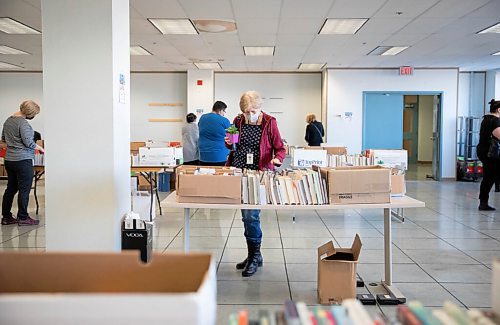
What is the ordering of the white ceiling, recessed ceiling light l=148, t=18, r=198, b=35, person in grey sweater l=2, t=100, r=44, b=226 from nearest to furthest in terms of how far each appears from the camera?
1. person in grey sweater l=2, t=100, r=44, b=226
2. the white ceiling
3. recessed ceiling light l=148, t=18, r=198, b=35

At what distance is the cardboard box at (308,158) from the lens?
6250mm

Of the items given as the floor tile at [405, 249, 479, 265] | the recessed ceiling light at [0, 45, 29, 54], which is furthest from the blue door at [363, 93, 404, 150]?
the recessed ceiling light at [0, 45, 29, 54]

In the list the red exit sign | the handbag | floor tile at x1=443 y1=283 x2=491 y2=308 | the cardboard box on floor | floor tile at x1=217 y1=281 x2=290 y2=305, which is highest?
the red exit sign

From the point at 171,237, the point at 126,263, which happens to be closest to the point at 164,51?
the point at 171,237

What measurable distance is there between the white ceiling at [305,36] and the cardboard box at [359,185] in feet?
11.4

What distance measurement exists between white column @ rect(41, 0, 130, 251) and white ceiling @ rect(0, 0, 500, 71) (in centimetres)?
290

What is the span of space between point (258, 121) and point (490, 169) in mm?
4627

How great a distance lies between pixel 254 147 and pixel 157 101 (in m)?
9.15

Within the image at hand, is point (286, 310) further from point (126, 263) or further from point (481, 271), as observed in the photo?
point (481, 271)

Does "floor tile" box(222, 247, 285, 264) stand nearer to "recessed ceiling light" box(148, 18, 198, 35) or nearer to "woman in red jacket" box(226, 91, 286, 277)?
"woman in red jacket" box(226, 91, 286, 277)

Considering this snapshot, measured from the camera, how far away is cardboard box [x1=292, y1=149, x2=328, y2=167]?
20.5 feet

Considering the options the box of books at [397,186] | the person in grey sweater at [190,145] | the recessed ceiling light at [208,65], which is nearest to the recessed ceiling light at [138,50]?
the recessed ceiling light at [208,65]

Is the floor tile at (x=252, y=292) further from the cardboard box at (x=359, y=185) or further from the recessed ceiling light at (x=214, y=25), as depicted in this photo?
the recessed ceiling light at (x=214, y=25)

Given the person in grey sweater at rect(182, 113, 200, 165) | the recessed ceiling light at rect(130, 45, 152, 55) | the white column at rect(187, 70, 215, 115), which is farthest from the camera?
the white column at rect(187, 70, 215, 115)
